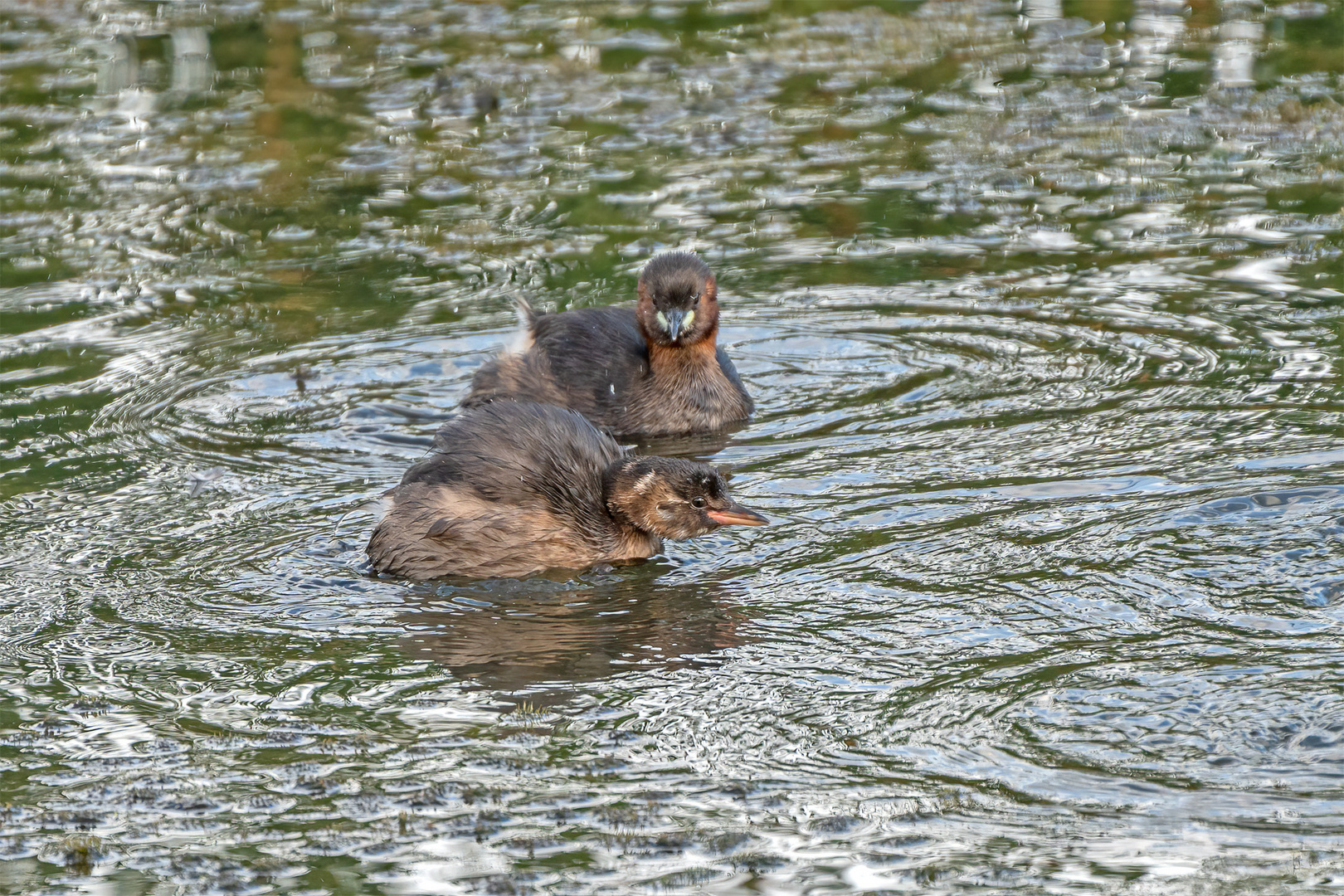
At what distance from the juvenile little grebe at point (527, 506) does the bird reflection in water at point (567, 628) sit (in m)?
0.15

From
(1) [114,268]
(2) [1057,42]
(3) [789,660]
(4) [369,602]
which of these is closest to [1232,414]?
(3) [789,660]

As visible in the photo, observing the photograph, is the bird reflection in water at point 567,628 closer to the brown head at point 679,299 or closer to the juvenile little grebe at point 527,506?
the juvenile little grebe at point 527,506

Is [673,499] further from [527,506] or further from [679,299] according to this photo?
[679,299]

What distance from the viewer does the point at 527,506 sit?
7.74m

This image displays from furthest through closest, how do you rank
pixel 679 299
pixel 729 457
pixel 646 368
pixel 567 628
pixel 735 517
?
pixel 646 368
pixel 679 299
pixel 729 457
pixel 735 517
pixel 567 628

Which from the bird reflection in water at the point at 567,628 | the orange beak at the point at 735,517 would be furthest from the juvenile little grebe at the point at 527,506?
the bird reflection in water at the point at 567,628

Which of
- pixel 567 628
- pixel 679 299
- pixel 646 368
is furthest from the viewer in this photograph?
pixel 646 368

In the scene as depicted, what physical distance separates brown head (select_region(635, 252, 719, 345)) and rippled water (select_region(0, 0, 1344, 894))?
548 millimetres

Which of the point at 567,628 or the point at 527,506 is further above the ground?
the point at 527,506

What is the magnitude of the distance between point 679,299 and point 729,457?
1273 millimetres

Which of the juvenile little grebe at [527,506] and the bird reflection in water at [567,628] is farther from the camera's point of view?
the juvenile little grebe at [527,506]

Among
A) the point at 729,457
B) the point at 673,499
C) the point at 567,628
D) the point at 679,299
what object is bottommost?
the point at 567,628

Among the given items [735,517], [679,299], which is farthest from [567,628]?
[679,299]

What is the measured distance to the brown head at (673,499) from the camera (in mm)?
7707
